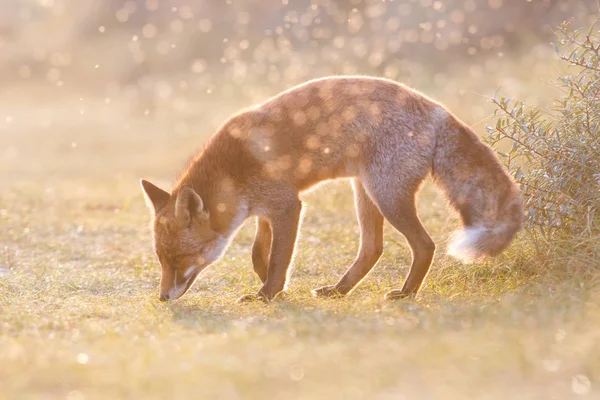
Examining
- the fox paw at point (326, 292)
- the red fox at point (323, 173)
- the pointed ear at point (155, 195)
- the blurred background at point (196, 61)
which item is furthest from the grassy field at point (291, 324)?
the blurred background at point (196, 61)

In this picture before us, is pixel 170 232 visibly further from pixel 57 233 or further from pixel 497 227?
pixel 57 233

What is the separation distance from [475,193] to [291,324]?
5.55 ft

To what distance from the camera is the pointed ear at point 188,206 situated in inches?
214

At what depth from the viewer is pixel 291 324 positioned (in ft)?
14.6

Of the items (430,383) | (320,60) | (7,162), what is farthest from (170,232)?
(320,60)

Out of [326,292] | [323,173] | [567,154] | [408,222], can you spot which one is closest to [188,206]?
[323,173]

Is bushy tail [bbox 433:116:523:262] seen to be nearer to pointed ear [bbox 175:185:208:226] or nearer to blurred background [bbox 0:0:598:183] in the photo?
pointed ear [bbox 175:185:208:226]

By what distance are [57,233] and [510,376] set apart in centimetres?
607

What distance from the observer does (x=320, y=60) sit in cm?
1917

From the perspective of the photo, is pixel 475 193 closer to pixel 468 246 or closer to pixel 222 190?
pixel 468 246

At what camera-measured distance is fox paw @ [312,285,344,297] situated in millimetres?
5712

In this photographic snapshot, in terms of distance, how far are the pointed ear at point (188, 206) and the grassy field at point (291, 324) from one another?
595 millimetres

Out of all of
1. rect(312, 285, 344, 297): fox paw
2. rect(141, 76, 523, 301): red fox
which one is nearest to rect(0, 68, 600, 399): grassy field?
rect(312, 285, 344, 297): fox paw

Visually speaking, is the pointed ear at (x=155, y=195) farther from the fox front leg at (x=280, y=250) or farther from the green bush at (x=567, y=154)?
the green bush at (x=567, y=154)
